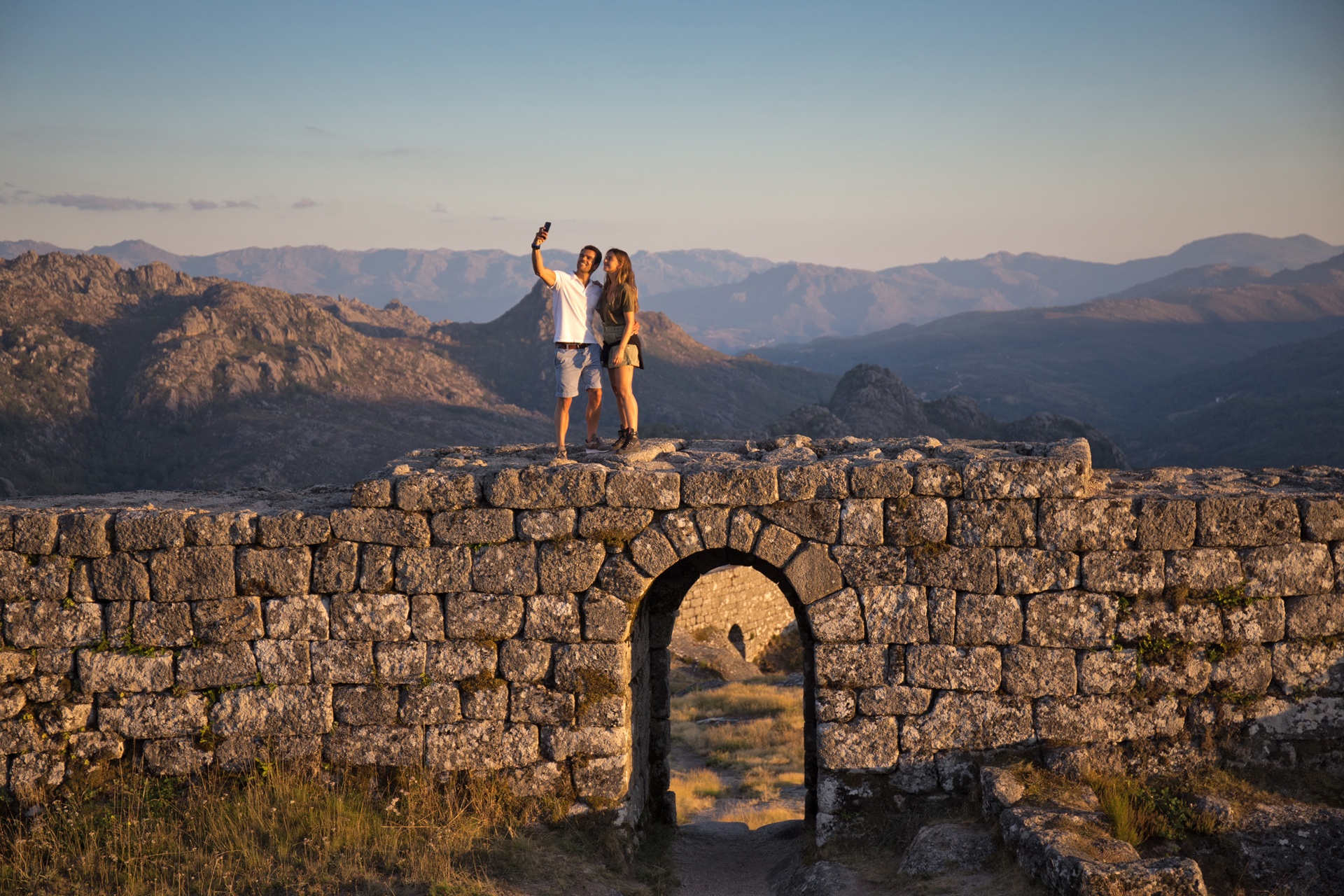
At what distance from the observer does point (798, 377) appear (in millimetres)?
93688

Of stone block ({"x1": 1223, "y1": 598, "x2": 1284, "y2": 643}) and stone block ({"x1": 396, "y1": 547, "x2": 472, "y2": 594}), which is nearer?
stone block ({"x1": 1223, "y1": 598, "x2": 1284, "y2": 643})

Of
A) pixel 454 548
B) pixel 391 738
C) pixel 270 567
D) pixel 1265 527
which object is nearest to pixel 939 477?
pixel 1265 527

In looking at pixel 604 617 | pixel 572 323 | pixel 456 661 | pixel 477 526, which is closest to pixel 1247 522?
pixel 604 617

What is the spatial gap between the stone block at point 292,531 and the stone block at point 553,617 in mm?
1742

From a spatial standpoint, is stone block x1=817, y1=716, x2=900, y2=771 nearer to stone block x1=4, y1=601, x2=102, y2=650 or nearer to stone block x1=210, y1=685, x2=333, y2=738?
stone block x1=210, y1=685, x2=333, y2=738

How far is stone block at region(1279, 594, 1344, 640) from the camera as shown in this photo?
6.76 meters

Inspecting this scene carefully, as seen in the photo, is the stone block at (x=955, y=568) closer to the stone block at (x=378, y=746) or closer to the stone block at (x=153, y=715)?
the stone block at (x=378, y=746)

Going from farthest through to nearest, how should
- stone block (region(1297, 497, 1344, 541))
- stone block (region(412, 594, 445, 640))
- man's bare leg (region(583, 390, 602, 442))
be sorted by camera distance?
man's bare leg (region(583, 390, 602, 442)) < stone block (region(412, 594, 445, 640)) < stone block (region(1297, 497, 1344, 541))

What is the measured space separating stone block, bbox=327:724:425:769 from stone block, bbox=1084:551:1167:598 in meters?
5.32

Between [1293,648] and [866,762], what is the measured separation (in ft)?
10.9

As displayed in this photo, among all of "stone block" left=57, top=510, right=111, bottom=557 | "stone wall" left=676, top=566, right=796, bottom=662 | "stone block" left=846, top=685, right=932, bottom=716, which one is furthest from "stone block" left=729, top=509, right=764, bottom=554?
"stone wall" left=676, top=566, right=796, bottom=662

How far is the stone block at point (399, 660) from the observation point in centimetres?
700

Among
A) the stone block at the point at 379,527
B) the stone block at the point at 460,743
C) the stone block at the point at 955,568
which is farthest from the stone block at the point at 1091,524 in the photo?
the stone block at the point at 379,527

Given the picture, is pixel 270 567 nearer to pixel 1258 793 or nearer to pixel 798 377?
pixel 1258 793
